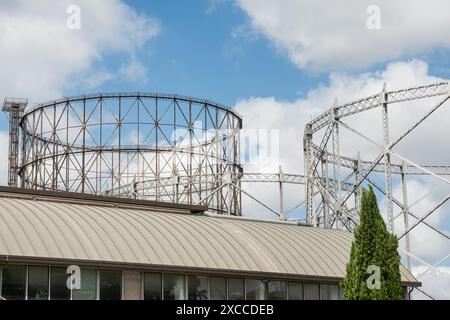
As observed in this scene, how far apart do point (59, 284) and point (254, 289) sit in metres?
9.64

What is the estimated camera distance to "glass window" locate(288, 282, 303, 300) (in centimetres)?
4616

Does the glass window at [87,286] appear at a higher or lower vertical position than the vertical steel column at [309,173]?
lower

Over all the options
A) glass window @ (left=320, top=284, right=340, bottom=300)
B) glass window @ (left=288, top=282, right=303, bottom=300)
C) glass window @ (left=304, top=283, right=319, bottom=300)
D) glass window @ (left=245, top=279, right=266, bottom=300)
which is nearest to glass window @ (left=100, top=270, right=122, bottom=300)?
glass window @ (left=245, top=279, right=266, bottom=300)

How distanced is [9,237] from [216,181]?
170ft

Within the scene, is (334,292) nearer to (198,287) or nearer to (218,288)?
(218,288)

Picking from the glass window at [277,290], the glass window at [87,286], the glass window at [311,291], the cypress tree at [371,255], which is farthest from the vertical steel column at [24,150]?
the cypress tree at [371,255]

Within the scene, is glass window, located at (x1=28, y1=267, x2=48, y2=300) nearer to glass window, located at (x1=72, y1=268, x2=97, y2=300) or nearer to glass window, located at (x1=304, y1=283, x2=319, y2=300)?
glass window, located at (x1=72, y1=268, x2=97, y2=300)

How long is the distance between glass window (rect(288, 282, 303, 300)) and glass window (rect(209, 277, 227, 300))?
Answer: 381 centimetres

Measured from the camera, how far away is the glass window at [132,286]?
1617 inches

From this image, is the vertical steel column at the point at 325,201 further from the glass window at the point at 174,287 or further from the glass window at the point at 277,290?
the glass window at the point at 174,287

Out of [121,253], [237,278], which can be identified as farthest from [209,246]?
[121,253]

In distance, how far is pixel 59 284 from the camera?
39156 mm

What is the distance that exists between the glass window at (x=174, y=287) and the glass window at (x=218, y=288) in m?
1.43
